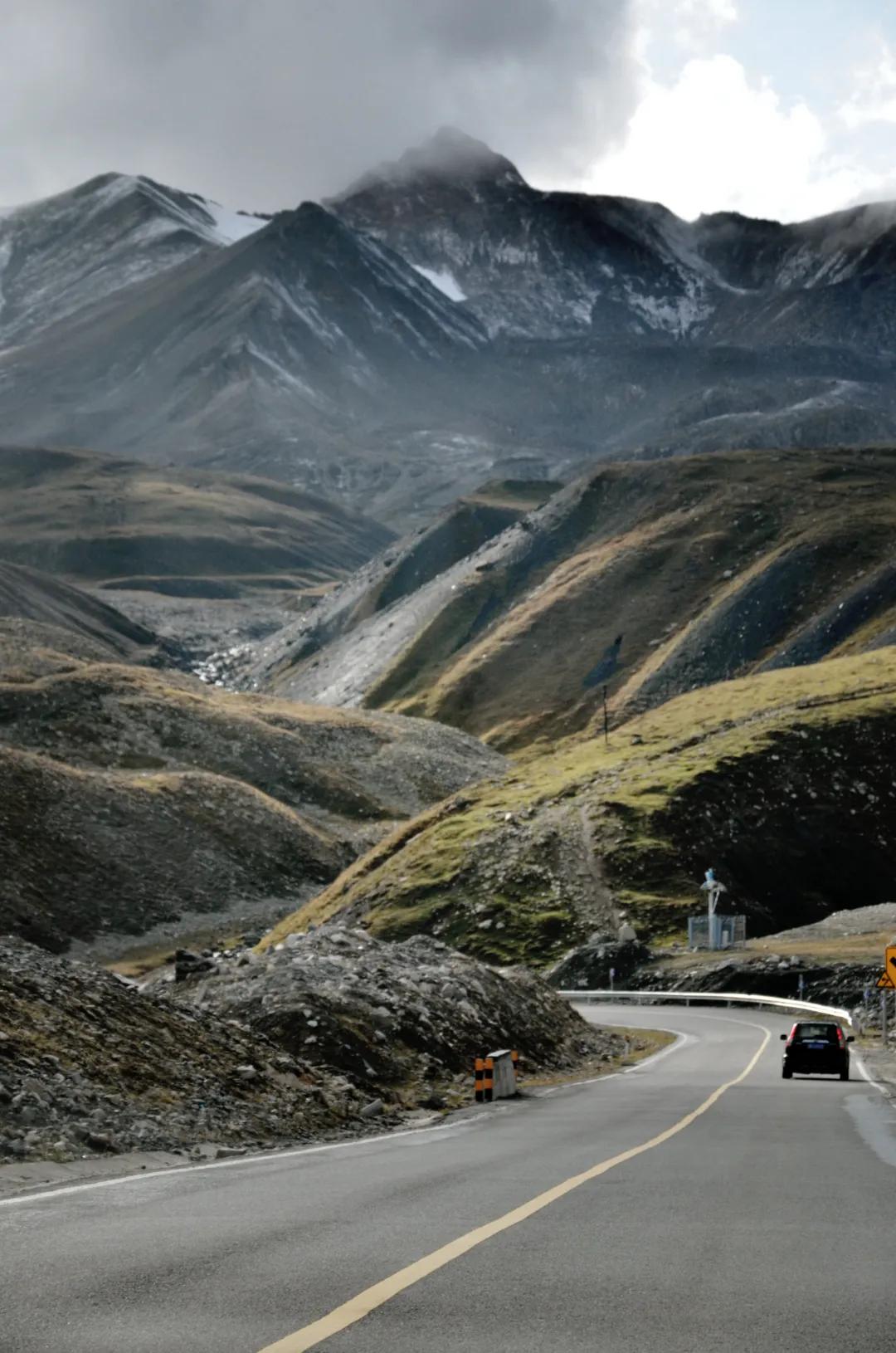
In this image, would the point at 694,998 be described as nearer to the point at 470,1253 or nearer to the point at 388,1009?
the point at 388,1009

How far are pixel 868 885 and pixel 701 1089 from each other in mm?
70088

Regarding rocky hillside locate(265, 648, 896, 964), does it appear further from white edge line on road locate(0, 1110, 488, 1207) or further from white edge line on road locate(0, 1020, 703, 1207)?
white edge line on road locate(0, 1110, 488, 1207)

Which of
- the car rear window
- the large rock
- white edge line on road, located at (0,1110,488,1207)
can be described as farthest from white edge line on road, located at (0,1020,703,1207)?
the large rock

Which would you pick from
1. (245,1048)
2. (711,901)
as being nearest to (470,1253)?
(245,1048)

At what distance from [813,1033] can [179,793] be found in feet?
329

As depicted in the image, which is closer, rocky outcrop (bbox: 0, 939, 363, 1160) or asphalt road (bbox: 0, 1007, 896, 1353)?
asphalt road (bbox: 0, 1007, 896, 1353)

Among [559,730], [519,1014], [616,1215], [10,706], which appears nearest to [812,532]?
[559,730]

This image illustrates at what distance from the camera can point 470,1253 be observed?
11031 mm

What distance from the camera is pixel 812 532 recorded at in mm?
191500

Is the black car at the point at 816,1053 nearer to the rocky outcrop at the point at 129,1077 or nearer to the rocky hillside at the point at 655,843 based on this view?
the rocky outcrop at the point at 129,1077

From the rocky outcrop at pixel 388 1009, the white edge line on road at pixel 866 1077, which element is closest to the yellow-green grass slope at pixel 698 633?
the white edge line on road at pixel 866 1077

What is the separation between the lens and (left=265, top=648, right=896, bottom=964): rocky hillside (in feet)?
312

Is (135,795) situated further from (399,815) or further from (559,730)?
(559,730)

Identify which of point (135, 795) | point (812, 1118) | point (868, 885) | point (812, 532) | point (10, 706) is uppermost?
point (812, 532)
